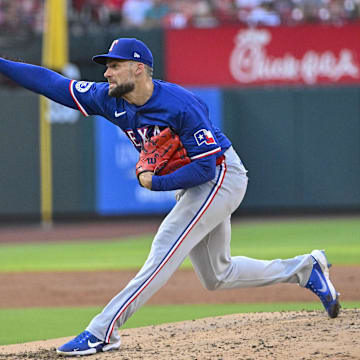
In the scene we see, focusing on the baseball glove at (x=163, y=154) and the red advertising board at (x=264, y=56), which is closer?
the baseball glove at (x=163, y=154)

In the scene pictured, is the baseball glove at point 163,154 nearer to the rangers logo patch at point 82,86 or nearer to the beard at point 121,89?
the beard at point 121,89

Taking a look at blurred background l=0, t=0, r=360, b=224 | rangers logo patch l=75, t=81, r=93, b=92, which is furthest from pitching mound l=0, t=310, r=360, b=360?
blurred background l=0, t=0, r=360, b=224

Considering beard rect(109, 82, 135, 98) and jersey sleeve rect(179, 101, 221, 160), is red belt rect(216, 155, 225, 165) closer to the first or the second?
jersey sleeve rect(179, 101, 221, 160)

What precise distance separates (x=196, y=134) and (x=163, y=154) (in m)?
0.22

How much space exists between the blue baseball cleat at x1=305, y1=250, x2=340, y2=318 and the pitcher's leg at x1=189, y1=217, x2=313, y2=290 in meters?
0.04

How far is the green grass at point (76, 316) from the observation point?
20.1 ft

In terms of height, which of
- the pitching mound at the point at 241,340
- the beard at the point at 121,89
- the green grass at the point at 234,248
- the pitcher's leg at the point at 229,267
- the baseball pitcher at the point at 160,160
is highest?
the beard at the point at 121,89

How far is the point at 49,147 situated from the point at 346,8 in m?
6.54

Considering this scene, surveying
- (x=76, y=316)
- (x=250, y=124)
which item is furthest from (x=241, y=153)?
(x=76, y=316)

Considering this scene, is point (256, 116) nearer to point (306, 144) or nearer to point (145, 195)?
point (306, 144)

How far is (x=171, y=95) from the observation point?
4.85 metres

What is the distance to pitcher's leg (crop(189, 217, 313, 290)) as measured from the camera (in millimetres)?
5246

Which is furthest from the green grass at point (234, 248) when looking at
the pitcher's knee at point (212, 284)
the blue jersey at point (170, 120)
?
the blue jersey at point (170, 120)

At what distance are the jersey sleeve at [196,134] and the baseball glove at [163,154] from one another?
0.16 ft
